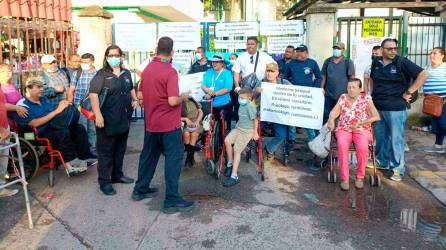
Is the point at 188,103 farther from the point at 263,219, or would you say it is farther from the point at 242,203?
the point at 263,219

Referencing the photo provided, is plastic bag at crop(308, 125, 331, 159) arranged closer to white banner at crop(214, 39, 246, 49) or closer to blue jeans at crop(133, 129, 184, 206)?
blue jeans at crop(133, 129, 184, 206)

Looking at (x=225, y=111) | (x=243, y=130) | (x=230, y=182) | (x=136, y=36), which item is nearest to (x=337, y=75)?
(x=225, y=111)

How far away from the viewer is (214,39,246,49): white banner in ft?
32.9

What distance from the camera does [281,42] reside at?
9.71 m

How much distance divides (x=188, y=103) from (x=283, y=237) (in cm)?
283

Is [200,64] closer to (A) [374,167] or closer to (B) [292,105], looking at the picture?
(B) [292,105]

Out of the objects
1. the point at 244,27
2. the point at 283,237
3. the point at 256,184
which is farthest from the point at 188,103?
the point at 244,27

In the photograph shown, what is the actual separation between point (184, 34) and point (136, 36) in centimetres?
117

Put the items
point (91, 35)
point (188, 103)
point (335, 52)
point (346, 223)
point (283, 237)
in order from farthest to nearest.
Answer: point (91, 35)
point (335, 52)
point (188, 103)
point (346, 223)
point (283, 237)

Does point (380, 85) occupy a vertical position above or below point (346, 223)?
above

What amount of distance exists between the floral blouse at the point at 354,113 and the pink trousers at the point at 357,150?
0.34ft

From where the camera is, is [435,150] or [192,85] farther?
[435,150]

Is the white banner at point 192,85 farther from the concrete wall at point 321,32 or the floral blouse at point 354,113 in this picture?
the concrete wall at point 321,32

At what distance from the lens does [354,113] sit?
5.78 metres
